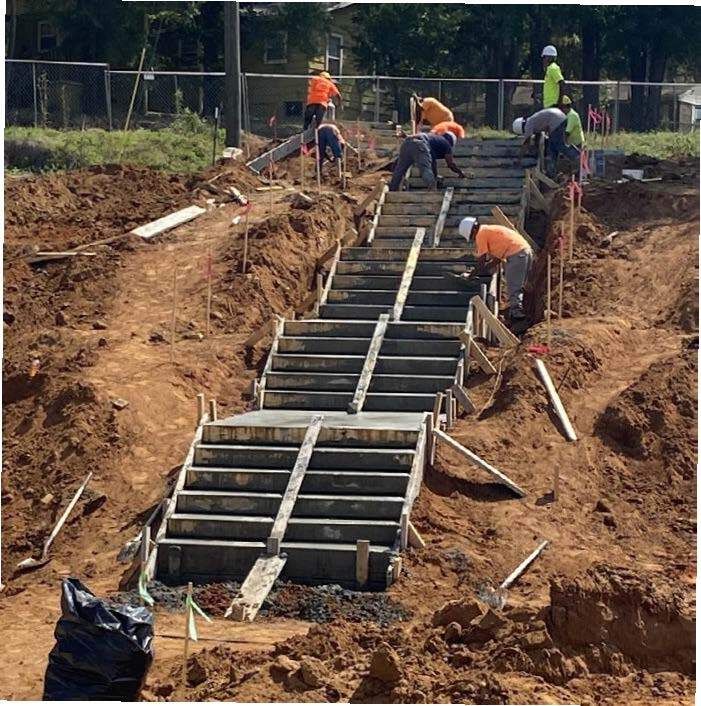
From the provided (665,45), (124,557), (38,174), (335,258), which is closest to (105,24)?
(38,174)

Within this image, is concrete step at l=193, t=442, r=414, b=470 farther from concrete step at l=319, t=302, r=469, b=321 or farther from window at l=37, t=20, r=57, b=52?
window at l=37, t=20, r=57, b=52

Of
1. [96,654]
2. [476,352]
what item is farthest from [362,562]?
[476,352]

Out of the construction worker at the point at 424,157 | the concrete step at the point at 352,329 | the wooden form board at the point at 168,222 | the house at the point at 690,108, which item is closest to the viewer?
the concrete step at the point at 352,329

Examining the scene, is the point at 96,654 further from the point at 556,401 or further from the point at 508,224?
the point at 508,224

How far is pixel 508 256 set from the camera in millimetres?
20500

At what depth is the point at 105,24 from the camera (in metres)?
38.4

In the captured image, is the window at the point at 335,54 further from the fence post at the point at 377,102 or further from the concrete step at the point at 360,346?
the concrete step at the point at 360,346

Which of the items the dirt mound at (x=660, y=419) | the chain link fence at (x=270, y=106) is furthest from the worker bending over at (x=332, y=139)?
the dirt mound at (x=660, y=419)

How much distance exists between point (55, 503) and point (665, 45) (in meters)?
24.5

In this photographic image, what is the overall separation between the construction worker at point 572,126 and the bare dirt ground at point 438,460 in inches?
57.0

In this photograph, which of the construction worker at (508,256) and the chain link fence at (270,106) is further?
the chain link fence at (270,106)

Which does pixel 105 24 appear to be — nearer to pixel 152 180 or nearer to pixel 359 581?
pixel 152 180

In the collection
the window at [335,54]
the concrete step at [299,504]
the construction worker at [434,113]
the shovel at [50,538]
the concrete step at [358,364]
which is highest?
the window at [335,54]

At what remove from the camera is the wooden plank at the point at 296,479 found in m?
15.5
